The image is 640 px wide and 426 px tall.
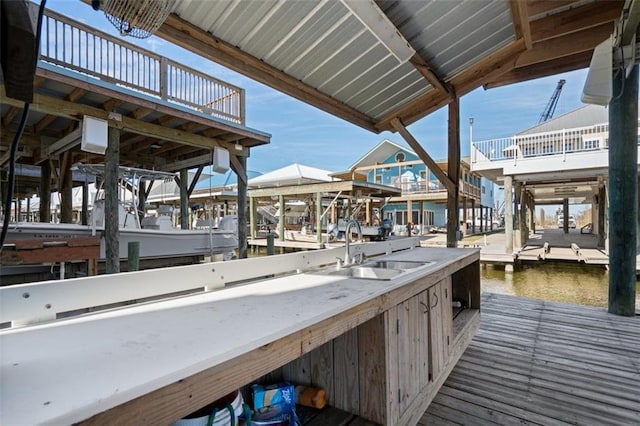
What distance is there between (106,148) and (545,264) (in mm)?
11798

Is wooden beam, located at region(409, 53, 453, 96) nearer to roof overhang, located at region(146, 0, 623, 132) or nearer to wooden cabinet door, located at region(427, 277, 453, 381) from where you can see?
roof overhang, located at region(146, 0, 623, 132)

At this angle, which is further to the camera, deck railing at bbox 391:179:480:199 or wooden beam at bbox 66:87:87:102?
deck railing at bbox 391:179:480:199

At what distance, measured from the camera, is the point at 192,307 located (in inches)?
47.8

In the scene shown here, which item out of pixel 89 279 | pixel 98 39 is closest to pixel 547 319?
pixel 89 279

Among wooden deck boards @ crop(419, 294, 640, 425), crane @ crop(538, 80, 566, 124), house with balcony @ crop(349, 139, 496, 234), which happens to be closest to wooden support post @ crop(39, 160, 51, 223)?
wooden deck boards @ crop(419, 294, 640, 425)

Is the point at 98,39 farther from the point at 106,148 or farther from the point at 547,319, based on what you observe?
the point at 547,319

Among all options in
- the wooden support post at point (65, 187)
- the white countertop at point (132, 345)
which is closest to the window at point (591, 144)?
the white countertop at point (132, 345)

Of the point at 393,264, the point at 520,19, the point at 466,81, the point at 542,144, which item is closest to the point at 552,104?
the point at 542,144

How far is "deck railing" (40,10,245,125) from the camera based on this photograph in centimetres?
454

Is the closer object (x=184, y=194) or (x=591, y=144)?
(x=184, y=194)

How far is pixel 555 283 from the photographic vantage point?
321 inches

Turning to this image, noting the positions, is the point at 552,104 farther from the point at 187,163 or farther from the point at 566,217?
the point at 187,163

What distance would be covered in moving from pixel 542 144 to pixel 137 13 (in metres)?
12.4

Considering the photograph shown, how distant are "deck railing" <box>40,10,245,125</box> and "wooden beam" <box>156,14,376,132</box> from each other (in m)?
3.38
